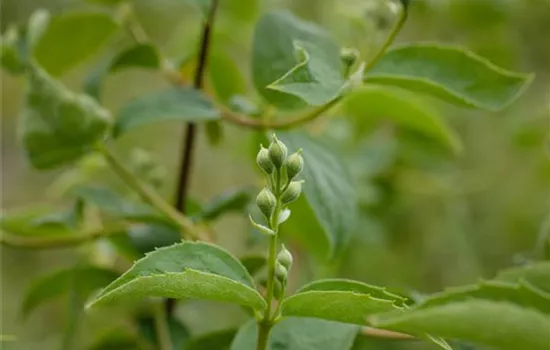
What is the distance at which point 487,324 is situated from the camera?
0.83 feet

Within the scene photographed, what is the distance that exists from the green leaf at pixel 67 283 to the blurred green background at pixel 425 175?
0.38 ft

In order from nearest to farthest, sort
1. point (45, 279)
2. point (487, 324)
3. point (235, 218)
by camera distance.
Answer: point (487, 324), point (45, 279), point (235, 218)

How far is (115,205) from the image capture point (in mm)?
553

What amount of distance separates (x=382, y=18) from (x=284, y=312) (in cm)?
25

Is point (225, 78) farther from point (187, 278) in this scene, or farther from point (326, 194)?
point (187, 278)

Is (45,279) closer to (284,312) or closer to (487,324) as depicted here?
(284,312)

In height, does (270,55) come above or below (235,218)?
above

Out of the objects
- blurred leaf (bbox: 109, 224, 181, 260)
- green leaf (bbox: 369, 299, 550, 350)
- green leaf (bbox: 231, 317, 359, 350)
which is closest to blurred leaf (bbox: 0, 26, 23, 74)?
blurred leaf (bbox: 109, 224, 181, 260)

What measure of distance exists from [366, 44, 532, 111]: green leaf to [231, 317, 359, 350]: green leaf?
0.43 ft

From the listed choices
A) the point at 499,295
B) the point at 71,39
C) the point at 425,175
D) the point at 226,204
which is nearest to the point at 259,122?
the point at 226,204

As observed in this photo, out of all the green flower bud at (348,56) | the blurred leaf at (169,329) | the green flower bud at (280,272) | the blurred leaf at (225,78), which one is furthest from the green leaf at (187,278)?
the blurred leaf at (225,78)

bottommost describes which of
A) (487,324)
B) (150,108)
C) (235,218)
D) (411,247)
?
(235,218)

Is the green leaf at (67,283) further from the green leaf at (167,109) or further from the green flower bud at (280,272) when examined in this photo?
the green flower bud at (280,272)

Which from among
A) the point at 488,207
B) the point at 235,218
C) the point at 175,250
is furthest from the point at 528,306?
the point at 235,218
